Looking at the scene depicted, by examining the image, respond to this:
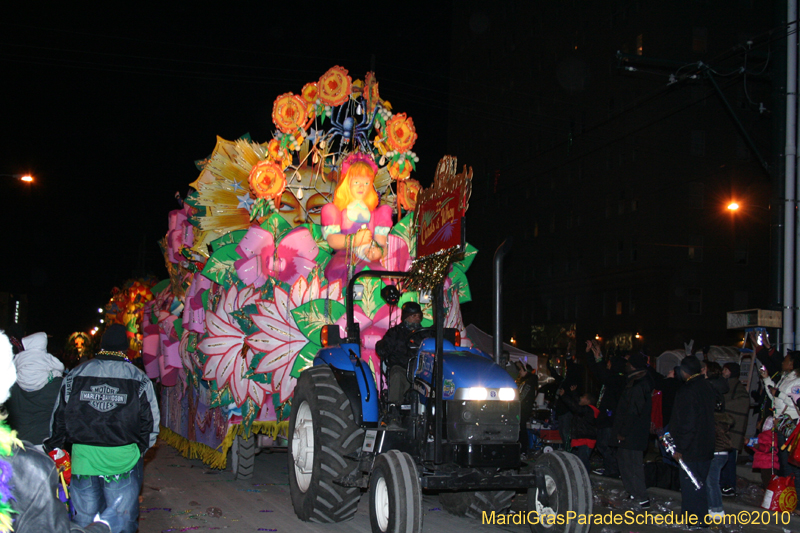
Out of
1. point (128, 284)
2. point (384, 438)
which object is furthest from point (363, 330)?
point (128, 284)

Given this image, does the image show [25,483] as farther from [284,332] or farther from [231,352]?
[231,352]

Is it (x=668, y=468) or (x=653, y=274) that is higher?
(x=653, y=274)

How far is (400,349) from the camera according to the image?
238 inches

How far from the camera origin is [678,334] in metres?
29.0

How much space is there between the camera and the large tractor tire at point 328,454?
5.87 metres

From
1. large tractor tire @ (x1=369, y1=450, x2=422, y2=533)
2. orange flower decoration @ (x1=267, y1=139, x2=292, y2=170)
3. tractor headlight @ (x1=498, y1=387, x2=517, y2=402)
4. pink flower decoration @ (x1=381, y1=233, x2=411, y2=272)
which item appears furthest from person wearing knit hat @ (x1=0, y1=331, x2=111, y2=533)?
orange flower decoration @ (x1=267, y1=139, x2=292, y2=170)

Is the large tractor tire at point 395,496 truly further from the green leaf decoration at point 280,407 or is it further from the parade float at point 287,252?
the green leaf decoration at point 280,407

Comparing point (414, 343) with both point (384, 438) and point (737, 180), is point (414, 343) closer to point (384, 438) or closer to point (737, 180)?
point (384, 438)

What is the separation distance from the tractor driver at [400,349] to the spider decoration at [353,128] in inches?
143

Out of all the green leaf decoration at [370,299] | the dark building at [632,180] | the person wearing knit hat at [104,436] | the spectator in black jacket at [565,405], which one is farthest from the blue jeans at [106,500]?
the dark building at [632,180]

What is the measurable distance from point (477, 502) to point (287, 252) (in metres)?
3.60

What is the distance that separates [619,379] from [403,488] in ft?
17.7

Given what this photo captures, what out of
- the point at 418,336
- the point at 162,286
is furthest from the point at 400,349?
the point at 162,286

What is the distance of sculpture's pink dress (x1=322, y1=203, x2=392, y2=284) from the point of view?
826 cm
